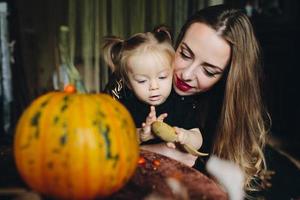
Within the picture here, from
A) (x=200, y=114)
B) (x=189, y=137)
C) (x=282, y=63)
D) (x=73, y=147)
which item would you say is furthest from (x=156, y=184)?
(x=282, y=63)

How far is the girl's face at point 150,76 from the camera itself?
1.79 m

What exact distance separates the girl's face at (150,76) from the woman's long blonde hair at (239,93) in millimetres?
317

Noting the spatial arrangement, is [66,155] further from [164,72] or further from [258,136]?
[258,136]

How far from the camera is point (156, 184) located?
47.3 inches

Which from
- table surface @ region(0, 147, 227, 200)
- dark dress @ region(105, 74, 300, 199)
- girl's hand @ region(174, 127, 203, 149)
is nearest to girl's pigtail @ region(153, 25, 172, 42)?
dark dress @ region(105, 74, 300, 199)

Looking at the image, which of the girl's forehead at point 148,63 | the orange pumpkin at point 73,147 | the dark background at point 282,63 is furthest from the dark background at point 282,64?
the orange pumpkin at point 73,147

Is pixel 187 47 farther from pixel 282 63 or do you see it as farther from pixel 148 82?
pixel 282 63

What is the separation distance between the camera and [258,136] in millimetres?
2246

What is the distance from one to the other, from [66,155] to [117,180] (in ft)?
0.50

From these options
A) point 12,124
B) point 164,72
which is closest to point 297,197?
point 164,72

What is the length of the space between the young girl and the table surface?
0.28 meters

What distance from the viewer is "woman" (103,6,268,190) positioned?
190cm

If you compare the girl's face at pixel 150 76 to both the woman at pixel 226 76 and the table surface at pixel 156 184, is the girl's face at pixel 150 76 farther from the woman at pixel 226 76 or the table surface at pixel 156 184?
the table surface at pixel 156 184

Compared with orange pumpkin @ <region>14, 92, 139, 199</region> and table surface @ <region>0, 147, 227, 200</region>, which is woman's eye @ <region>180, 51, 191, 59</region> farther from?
orange pumpkin @ <region>14, 92, 139, 199</region>
